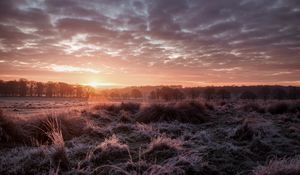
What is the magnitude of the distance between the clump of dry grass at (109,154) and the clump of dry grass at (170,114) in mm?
7648

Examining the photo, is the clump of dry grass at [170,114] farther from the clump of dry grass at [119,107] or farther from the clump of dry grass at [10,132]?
the clump of dry grass at [10,132]

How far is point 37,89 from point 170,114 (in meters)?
113

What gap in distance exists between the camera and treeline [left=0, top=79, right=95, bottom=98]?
103 m

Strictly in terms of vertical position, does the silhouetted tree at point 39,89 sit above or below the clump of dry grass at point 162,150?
above

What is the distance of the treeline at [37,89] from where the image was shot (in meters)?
103

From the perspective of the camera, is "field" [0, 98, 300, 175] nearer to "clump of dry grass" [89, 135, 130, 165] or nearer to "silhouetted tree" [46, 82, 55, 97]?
"clump of dry grass" [89, 135, 130, 165]

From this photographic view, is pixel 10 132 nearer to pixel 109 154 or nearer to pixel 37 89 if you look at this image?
pixel 109 154

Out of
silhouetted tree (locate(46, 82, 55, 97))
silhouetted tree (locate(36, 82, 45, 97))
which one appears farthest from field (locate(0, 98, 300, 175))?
silhouetted tree (locate(36, 82, 45, 97))

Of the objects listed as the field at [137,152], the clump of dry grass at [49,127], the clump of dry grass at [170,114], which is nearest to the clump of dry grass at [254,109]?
the clump of dry grass at [170,114]

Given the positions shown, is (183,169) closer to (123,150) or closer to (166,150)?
(166,150)

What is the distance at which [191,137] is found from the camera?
340 inches

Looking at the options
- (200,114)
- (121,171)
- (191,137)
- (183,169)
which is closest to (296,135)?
→ (191,137)

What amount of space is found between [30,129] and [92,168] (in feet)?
16.9

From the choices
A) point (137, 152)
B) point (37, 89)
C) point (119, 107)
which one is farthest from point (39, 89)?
point (137, 152)
